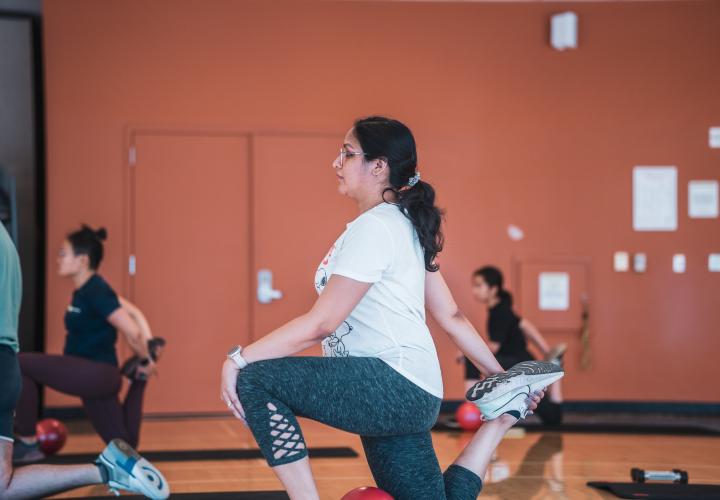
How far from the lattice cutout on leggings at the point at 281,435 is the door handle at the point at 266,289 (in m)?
4.65

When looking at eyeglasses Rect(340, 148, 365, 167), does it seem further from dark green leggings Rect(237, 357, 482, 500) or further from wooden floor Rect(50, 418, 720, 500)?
wooden floor Rect(50, 418, 720, 500)

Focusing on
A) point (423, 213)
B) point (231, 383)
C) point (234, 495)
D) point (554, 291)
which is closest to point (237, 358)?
point (231, 383)

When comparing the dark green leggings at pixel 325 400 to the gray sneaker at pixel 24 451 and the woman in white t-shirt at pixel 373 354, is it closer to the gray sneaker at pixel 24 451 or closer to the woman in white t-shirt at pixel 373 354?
the woman in white t-shirt at pixel 373 354

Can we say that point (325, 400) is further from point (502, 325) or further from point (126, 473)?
point (502, 325)

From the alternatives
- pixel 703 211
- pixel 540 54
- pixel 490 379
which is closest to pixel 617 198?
pixel 703 211

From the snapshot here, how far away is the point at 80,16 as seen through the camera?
22.6 ft

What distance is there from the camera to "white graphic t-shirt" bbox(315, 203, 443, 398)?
97.7 inches

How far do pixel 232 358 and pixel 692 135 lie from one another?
587 cm

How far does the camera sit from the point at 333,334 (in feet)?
8.64

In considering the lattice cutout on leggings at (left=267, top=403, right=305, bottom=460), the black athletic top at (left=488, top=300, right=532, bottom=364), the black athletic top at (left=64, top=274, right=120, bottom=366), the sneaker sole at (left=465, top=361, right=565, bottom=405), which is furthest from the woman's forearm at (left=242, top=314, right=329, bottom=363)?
the black athletic top at (left=488, top=300, right=532, bottom=364)

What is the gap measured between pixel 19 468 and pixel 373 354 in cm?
138

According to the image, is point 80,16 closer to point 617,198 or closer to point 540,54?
point 540,54

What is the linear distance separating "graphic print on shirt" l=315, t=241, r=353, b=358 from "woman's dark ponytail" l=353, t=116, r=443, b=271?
0.81ft

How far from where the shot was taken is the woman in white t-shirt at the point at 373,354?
2.41 meters
